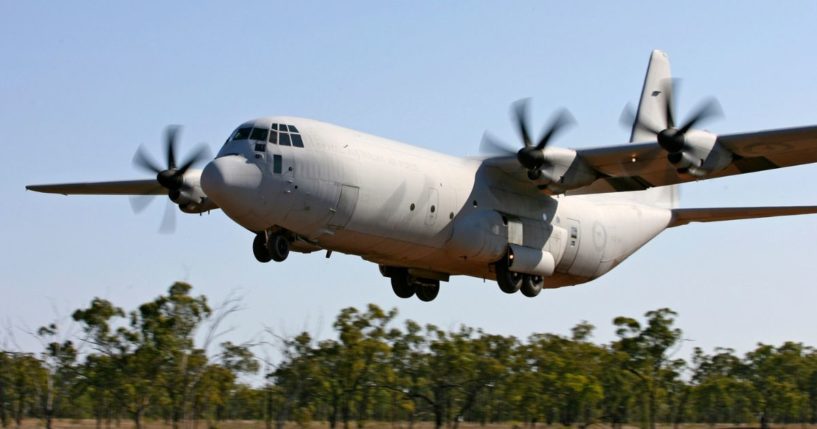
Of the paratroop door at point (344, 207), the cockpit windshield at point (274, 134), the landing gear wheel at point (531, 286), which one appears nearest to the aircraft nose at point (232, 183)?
the cockpit windshield at point (274, 134)

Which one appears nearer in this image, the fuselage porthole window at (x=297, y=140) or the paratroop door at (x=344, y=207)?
the fuselage porthole window at (x=297, y=140)

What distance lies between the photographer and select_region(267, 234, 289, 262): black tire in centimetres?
1773

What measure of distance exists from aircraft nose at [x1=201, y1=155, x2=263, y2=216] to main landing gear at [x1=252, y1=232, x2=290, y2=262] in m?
0.95

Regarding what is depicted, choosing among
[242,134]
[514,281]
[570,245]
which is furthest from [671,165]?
[242,134]

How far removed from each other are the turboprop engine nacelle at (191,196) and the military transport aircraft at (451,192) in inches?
1.0

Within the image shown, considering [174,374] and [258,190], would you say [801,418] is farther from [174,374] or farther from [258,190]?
[258,190]

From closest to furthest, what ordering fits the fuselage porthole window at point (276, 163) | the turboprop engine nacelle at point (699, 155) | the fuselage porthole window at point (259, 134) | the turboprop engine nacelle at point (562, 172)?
the fuselage porthole window at point (276, 163), the fuselage porthole window at point (259, 134), the turboprop engine nacelle at point (699, 155), the turboprop engine nacelle at point (562, 172)

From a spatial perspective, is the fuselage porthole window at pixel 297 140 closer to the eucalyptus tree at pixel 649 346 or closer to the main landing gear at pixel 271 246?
the main landing gear at pixel 271 246

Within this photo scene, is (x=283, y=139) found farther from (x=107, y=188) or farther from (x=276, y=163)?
(x=107, y=188)

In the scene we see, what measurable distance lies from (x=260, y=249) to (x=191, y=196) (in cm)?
324

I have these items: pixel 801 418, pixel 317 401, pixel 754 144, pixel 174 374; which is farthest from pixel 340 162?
pixel 801 418

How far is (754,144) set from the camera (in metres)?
18.8

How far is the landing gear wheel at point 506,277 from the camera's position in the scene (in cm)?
2084

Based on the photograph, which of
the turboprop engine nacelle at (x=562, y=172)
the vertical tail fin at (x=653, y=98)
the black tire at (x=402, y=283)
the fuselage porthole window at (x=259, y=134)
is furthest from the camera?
the vertical tail fin at (x=653, y=98)
